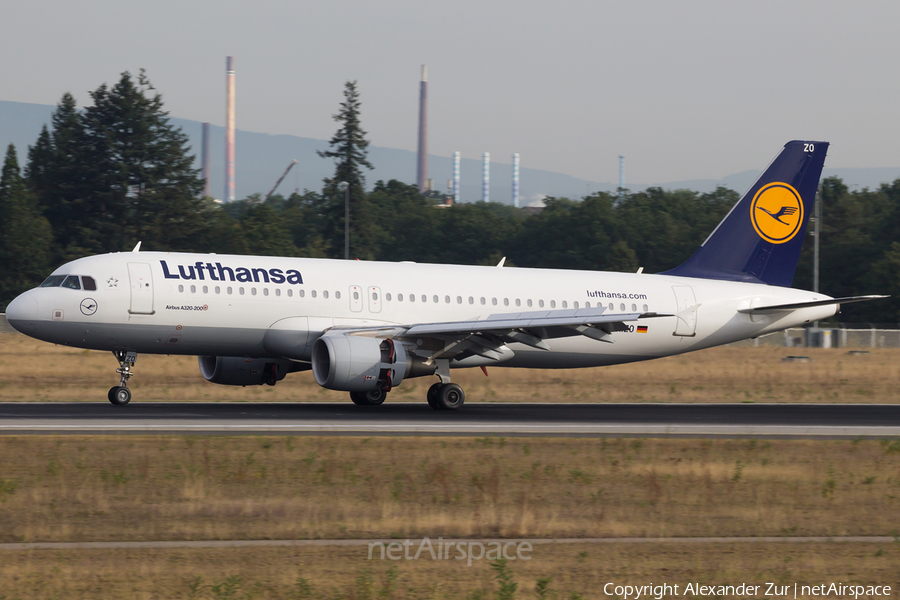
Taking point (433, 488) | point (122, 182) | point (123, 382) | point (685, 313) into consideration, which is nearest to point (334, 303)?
point (123, 382)

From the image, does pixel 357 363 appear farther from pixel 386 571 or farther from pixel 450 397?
pixel 386 571

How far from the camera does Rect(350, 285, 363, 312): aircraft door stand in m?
28.4

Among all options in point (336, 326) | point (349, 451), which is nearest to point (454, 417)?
point (336, 326)

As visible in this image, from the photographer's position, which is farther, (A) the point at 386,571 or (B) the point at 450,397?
(B) the point at 450,397

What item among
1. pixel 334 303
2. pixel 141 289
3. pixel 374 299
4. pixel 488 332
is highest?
pixel 141 289

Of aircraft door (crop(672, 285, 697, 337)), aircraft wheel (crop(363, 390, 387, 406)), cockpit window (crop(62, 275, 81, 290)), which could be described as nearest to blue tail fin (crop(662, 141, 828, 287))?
aircraft door (crop(672, 285, 697, 337))

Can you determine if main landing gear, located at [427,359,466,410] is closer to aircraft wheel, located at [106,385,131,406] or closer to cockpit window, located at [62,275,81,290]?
aircraft wheel, located at [106,385,131,406]

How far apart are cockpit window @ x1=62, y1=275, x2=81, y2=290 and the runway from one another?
297 cm

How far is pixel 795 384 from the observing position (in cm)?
3903

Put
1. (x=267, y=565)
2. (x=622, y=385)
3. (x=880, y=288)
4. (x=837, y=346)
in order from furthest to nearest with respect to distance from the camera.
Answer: (x=880, y=288) < (x=837, y=346) < (x=622, y=385) < (x=267, y=565)

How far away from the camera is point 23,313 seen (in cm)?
2592

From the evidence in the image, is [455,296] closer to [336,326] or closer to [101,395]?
[336,326]

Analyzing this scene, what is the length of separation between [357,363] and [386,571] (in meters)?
15.1

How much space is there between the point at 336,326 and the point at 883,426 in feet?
45.5
